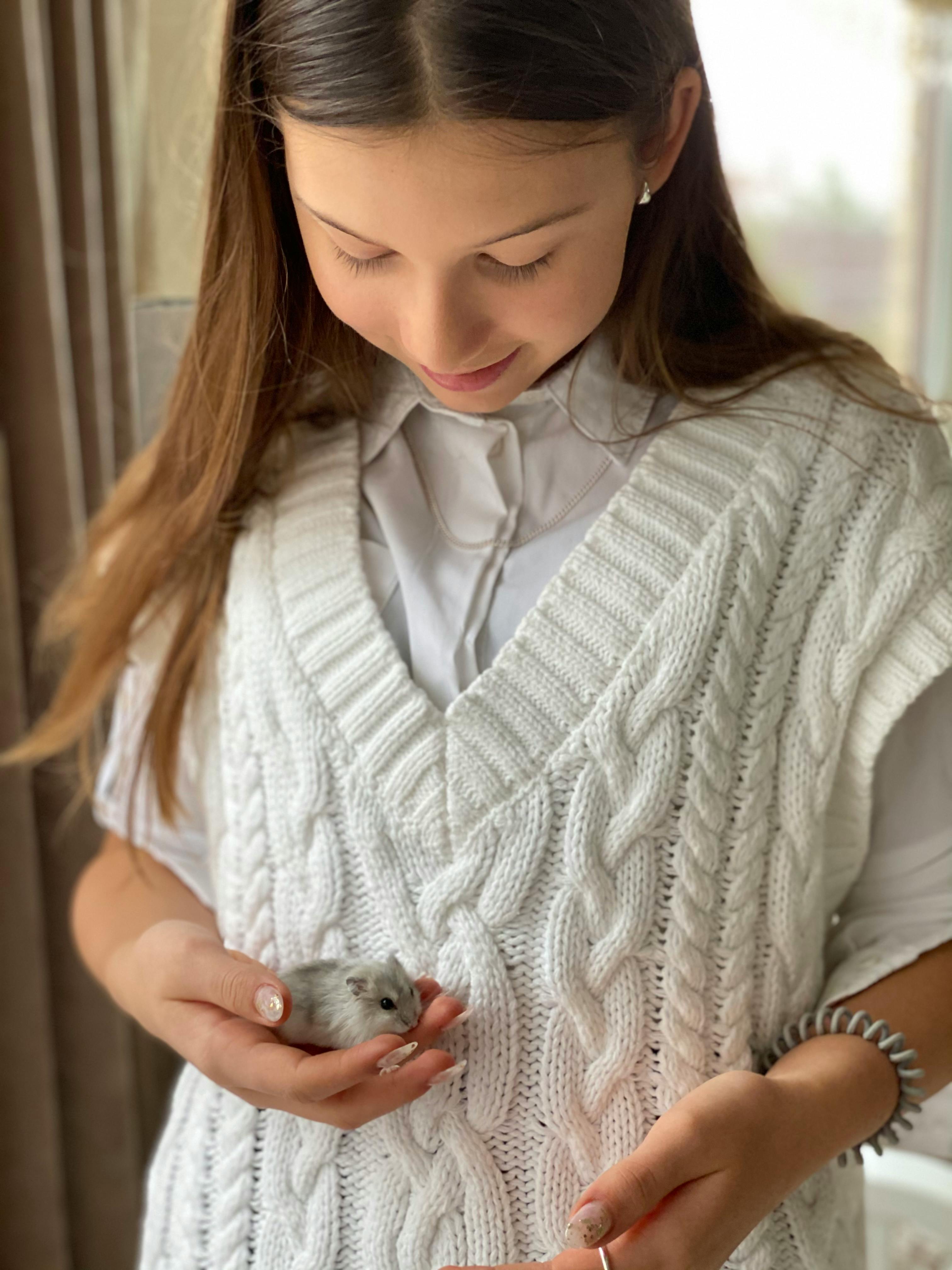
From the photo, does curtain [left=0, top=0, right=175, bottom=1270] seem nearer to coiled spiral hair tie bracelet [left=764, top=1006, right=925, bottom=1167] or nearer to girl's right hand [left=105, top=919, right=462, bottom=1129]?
girl's right hand [left=105, top=919, right=462, bottom=1129]

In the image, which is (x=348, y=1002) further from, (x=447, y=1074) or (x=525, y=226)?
(x=525, y=226)

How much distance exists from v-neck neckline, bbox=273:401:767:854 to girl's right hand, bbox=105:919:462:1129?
5.7 inches

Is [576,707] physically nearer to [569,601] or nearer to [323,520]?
[569,601]

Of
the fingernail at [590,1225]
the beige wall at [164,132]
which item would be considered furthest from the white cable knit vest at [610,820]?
the beige wall at [164,132]

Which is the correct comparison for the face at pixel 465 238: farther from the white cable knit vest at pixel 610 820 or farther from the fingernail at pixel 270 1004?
the fingernail at pixel 270 1004

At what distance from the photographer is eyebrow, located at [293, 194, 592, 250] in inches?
26.9

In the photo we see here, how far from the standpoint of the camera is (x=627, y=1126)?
80 centimetres

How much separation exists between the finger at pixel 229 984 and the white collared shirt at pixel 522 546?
230mm

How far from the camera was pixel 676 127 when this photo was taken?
76cm

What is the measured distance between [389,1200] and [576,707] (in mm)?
367

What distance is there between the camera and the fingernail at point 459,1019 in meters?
0.78

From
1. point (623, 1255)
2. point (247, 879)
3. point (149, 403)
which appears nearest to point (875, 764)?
point (623, 1255)

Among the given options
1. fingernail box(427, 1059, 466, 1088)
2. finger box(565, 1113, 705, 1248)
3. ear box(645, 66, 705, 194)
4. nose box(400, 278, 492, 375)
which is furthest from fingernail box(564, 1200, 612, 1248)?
ear box(645, 66, 705, 194)

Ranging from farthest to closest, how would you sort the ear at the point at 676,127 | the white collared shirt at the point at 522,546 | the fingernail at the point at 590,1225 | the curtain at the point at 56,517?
the curtain at the point at 56,517, the white collared shirt at the point at 522,546, the ear at the point at 676,127, the fingernail at the point at 590,1225
